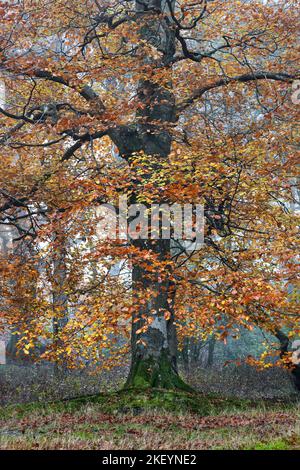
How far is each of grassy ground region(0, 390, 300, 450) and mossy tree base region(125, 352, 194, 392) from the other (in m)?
0.48

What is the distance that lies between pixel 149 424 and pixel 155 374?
268cm

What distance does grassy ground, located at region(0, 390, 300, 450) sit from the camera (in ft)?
22.9

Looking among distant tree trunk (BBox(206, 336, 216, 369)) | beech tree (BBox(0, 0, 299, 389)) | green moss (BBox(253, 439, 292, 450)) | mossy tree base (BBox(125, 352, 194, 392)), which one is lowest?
green moss (BBox(253, 439, 292, 450))

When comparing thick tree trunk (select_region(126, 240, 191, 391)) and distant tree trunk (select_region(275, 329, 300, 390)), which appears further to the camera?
distant tree trunk (select_region(275, 329, 300, 390))

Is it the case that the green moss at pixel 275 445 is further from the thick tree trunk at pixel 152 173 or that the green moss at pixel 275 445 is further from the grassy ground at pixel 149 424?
the thick tree trunk at pixel 152 173

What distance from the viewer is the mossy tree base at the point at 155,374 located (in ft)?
36.8

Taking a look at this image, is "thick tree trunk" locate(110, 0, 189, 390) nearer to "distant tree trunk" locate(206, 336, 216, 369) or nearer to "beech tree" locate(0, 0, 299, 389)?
"beech tree" locate(0, 0, 299, 389)

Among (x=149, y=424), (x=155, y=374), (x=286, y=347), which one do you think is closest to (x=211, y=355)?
(x=286, y=347)

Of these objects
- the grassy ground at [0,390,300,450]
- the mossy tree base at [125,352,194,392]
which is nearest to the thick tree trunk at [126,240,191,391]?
the mossy tree base at [125,352,194,392]

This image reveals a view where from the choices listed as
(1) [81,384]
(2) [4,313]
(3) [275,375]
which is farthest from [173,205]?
(3) [275,375]

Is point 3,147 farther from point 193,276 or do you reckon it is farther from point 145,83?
point 193,276

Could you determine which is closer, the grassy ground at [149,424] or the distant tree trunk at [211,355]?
the grassy ground at [149,424]

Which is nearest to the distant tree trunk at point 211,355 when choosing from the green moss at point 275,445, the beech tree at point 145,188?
the beech tree at point 145,188

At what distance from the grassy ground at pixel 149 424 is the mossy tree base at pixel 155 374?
0.48 m
